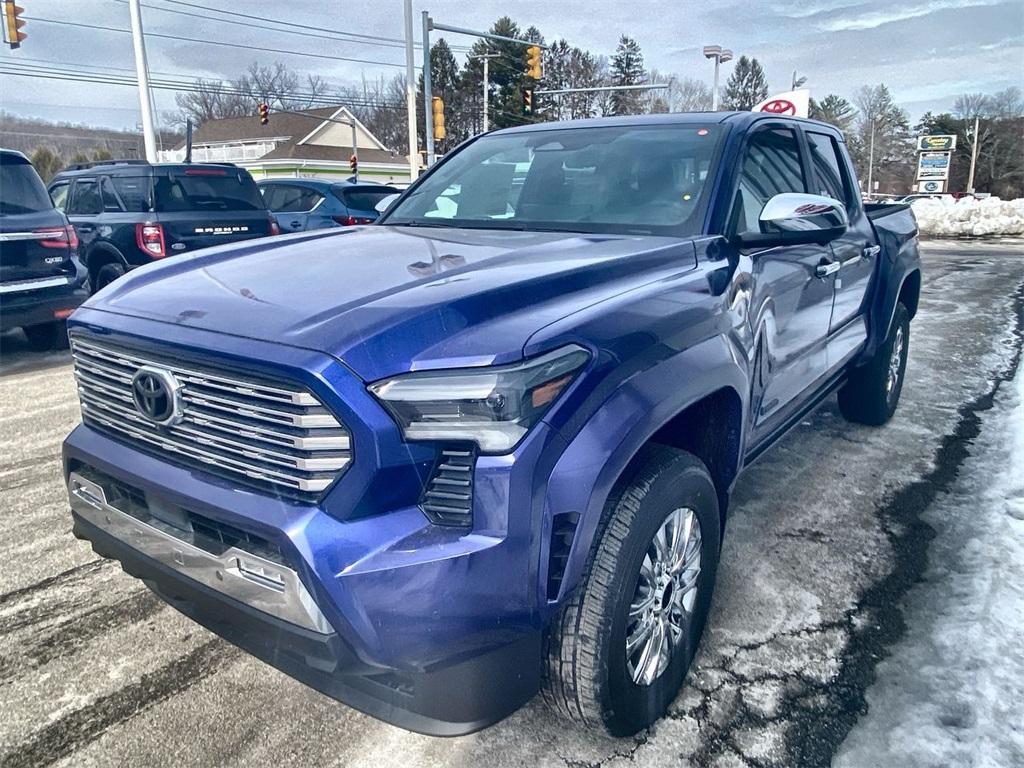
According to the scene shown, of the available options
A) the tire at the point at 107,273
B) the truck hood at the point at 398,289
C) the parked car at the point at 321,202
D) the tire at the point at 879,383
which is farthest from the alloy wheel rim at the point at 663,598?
the parked car at the point at 321,202

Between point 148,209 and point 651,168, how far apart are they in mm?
7357

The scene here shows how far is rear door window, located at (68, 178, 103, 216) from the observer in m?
9.43

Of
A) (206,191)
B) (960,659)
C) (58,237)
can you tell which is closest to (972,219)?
(206,191)

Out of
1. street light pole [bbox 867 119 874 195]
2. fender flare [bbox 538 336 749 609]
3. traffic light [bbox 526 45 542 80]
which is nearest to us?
fender flare [bbox 538 336 749 609]

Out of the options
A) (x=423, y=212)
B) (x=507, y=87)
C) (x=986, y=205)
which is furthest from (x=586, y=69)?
(x=423, y=212)

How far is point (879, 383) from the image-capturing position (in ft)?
16.8

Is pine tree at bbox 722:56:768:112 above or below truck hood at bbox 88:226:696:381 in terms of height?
above

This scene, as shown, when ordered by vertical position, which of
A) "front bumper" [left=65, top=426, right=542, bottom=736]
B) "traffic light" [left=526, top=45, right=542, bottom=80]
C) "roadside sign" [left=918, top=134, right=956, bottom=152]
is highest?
"traffic light" [left=526, top=45, right=542, bottom=80]

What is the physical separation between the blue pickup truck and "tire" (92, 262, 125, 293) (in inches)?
280

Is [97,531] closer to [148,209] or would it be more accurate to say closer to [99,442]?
[99,442]

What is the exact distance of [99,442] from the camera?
238cm

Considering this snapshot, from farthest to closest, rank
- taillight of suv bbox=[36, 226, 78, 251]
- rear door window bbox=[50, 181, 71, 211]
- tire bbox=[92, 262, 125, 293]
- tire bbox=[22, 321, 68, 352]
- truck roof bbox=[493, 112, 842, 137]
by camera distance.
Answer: rear door window bbox=[50, 181, 71, 211]
tire bbox=[92, 262, 125, 293]
tire bbox=[22, 321, 68, 352]
taillight of suv bbox=[36, 226, 78, 251]
truck roof bbox=[493, 112, 842, 137]

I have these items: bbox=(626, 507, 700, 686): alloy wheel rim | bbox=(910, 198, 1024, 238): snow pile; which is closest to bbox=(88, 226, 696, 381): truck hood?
bbox=(626, 507, 700, 686): alloy wheel rim

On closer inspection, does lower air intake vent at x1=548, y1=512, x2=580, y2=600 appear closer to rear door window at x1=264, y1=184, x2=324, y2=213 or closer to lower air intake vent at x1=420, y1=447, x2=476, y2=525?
lower air intake vent at x1=420, y1=447, x2=476, y2=525
